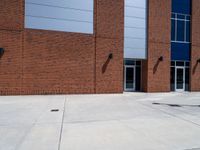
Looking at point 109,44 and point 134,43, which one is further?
point 134,43

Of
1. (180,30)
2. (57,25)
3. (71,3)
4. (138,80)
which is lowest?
(138,80)

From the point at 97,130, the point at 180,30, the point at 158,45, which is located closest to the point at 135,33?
the point at 158,45

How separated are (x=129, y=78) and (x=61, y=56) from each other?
6772 millimetres

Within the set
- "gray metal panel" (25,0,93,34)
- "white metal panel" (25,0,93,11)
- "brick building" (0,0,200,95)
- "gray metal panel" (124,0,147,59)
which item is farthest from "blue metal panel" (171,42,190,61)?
"white metal panel" (25,0,93,11)

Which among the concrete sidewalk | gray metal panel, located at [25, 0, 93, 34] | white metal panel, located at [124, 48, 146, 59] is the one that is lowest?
the concrete sidewalk

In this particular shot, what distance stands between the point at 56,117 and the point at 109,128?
8.47 feet

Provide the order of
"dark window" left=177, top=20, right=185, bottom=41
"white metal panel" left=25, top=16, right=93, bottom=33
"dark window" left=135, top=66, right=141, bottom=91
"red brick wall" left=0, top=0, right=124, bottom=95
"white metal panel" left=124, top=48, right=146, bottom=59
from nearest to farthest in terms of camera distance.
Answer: "red brick wall" left=0, top=0, right=124, bottom=95
"white metal panel" left=25, top=16, right=93, bottom=33
"white metal panel" left=124, top=48, right=146, bottom=59
"dark window" left=135, top=66, right=141, bottom=91
"dark window" left=177, top=20, right=185, bottom=41

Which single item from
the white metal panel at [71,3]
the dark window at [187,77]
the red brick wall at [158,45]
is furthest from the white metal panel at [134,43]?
the dark window at [187,77]

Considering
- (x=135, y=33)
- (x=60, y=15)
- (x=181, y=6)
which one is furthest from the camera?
(x=181, y=6)

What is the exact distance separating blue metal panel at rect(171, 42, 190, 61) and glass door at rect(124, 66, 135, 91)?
13.3ft

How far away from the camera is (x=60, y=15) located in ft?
55.5

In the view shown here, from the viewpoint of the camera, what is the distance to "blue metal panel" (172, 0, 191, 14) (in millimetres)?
20759

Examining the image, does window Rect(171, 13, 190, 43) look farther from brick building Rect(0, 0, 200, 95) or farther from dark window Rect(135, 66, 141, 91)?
dark window Rect(135, 66, 141, 91)

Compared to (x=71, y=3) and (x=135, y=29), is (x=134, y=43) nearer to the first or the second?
(x=135, y=29)
